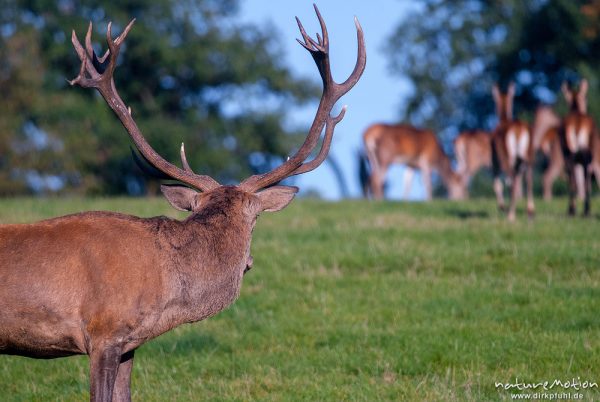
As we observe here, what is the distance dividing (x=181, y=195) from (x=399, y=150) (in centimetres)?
1861

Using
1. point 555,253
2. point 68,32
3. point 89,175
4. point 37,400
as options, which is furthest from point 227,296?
point 68,32

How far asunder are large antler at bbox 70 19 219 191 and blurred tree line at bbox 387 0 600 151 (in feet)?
98.2

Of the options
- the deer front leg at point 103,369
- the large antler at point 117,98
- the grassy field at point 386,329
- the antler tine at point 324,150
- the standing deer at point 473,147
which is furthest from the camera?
the standing deer at point 473,147

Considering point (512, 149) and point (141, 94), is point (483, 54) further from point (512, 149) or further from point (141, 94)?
point (512, 149)

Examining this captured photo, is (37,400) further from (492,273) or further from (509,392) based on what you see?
(492,273)

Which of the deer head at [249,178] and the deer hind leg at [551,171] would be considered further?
the deer hind leg at [551,171]

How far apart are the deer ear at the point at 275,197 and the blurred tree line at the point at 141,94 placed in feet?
90.4

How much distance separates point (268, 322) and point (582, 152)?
8.42 metres

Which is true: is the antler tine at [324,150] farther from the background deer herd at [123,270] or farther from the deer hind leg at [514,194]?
the deer hind leg at [514,194]

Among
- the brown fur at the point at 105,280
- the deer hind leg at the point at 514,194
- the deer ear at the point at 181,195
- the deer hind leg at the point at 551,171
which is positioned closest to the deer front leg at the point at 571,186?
the deer hind leg at the point at 514,194

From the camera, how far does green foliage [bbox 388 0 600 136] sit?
37656 mm

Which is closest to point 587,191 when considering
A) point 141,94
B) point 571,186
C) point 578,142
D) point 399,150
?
point 571,186

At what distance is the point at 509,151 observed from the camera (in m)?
16.6

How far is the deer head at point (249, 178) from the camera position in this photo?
699 centimetres
